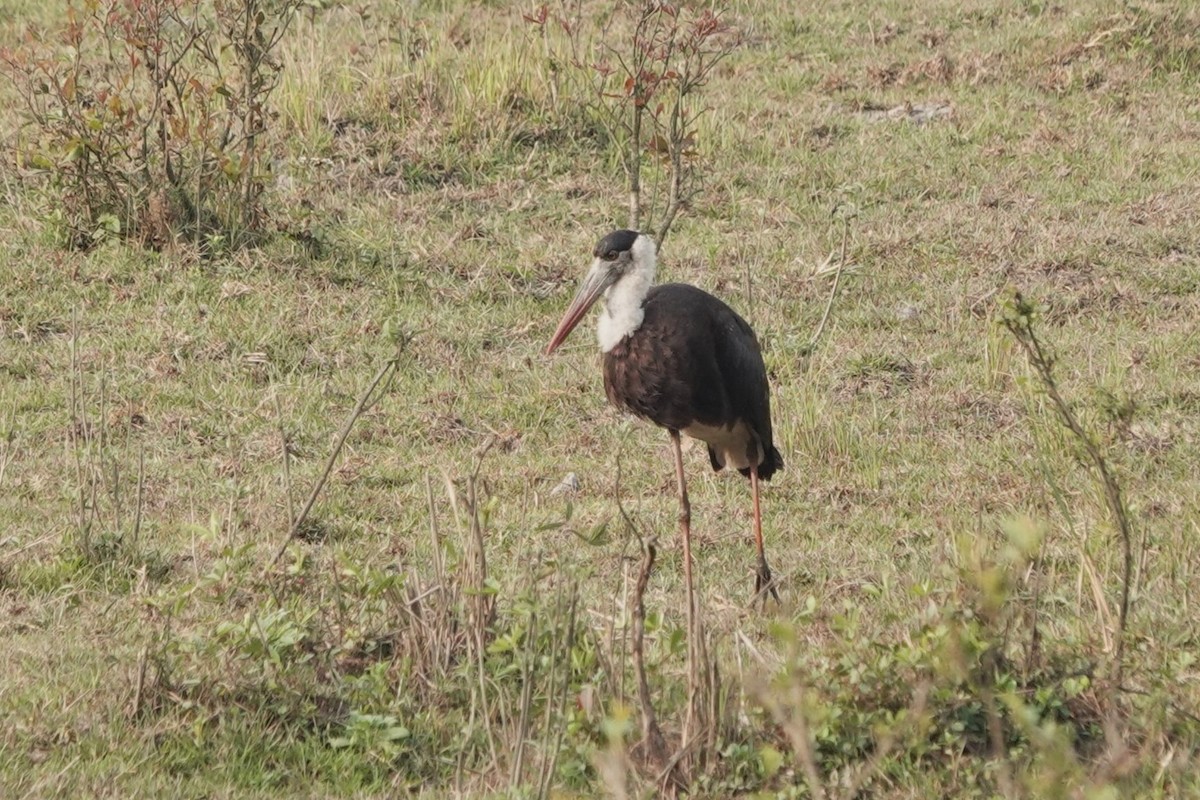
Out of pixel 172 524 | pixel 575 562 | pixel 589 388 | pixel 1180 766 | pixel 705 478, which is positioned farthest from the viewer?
pixel 589 388

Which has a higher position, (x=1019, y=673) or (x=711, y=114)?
(x=711, y=114)

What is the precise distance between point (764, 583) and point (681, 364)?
0.84m

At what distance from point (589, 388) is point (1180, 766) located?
3.98m

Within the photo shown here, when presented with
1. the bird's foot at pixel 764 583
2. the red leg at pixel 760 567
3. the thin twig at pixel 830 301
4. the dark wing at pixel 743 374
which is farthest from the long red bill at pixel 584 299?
the thin twig at pixel 830 301

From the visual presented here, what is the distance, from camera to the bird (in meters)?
5.86

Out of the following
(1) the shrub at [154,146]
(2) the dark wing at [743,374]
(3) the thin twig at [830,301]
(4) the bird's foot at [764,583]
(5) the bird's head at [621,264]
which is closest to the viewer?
(4) the bird's foot at [764,583]

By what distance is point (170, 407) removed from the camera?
279 inches

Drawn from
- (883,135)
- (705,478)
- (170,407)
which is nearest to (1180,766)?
(705,478)

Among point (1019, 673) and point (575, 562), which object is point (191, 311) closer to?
point (575, 562)

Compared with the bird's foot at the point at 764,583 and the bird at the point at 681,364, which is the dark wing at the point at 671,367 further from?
the bird's foot at the point at 764,583

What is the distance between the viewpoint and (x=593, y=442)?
22.9 ft

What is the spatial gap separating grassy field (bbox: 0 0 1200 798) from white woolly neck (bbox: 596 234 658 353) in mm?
659

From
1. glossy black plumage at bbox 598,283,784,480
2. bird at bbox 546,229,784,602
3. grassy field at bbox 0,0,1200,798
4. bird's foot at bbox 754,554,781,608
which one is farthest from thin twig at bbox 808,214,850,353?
bird's foot at bbox 754,554,781,608

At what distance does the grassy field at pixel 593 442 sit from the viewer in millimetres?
4035
